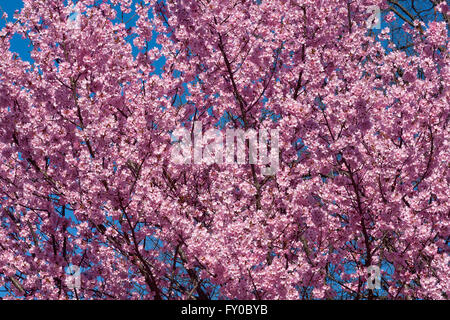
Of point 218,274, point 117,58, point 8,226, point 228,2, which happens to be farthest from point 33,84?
point 218,274

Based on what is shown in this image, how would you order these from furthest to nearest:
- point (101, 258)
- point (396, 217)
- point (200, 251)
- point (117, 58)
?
point (117, 58) → point (101, 258) → point (396, 217) → point (200, 251)

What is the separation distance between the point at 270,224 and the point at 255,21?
324 cm

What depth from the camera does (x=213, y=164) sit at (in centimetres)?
839

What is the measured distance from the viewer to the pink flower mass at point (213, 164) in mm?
6727

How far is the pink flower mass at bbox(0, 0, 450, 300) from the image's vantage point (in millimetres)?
6727

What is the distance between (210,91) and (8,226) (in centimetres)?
399

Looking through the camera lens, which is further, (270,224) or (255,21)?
(255,21)

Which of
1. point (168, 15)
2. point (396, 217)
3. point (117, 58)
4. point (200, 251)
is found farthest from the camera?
point (168, 15)

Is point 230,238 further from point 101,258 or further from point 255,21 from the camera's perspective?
point 255,21

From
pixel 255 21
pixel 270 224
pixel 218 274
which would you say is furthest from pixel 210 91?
pixel 218 274

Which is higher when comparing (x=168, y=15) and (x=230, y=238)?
(x=168, y=15)

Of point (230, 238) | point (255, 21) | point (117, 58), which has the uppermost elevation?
point (255, 21)

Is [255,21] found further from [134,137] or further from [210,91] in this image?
[134,137]

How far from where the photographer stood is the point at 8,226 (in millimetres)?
8469
